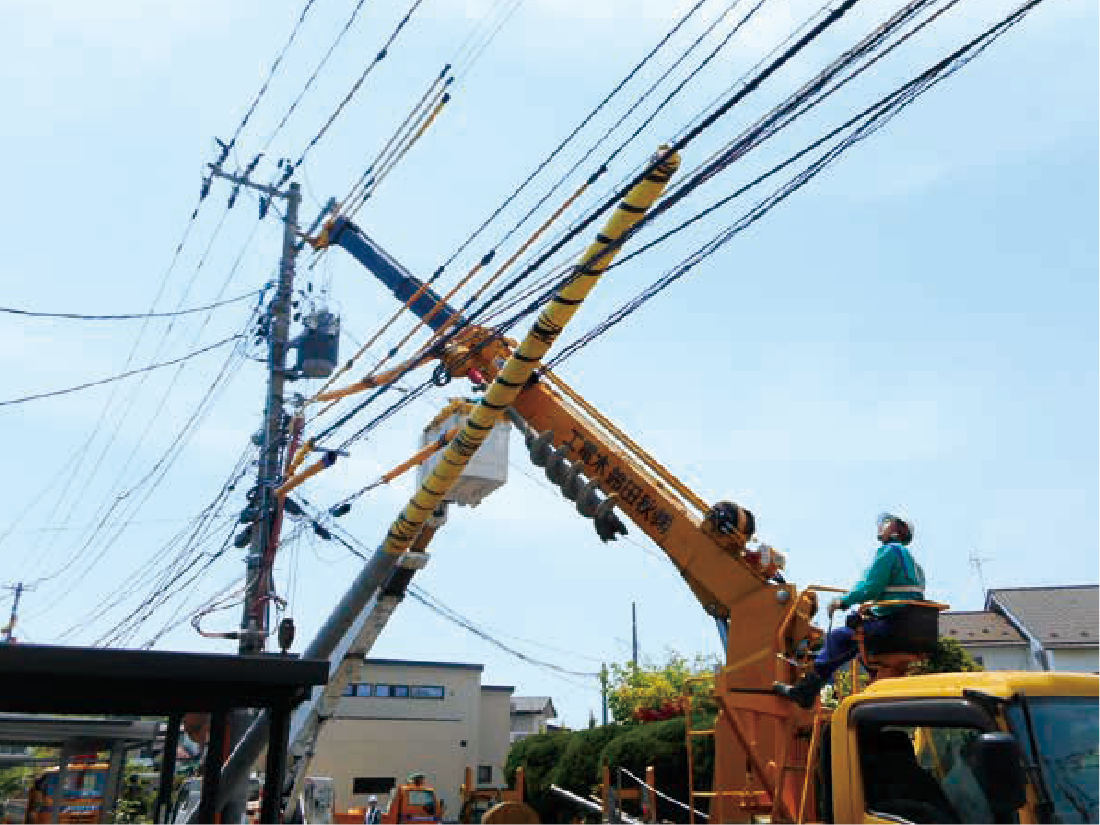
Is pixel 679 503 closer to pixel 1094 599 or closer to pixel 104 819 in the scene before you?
pixel 104 819

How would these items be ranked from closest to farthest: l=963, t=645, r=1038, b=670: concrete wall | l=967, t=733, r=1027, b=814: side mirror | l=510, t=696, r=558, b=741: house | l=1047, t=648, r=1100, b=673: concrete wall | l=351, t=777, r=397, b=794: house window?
l=967, t=733, r=1027, b=814: side mirror < l=351, t=777, r=397, b=794: house window < l=1047, t=648, r=1100, b=673: concrete wall < l=963, t=645, r=1038, b=670: concrete wall < l=510, t=696, r=558, b=741: house

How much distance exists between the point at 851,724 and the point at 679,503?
5139 millimetres

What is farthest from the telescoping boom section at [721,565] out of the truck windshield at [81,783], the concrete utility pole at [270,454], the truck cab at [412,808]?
the truck cab at [412,808]

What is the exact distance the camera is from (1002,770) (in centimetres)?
435

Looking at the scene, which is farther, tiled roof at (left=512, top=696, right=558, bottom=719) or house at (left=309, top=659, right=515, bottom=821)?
tiled roof at (left=512, top=696, right=558, bottom=719)

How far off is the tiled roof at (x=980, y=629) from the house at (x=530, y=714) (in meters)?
20.5

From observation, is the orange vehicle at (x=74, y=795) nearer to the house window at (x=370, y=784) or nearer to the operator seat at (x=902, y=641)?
the operator seat at (x=902, y=641)

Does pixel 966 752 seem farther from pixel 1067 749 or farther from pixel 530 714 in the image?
pixel 530 714

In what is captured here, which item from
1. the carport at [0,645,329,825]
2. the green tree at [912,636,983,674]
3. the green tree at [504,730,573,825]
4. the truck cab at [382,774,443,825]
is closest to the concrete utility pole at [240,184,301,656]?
the truck cab at [382,774,443,825]

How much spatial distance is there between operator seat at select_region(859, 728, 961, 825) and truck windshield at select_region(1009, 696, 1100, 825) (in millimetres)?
628

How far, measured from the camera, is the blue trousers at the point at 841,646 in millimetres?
7176

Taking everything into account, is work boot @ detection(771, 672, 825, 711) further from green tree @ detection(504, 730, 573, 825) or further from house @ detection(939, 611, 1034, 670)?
house @ detection(939, 611, 1034, 670)

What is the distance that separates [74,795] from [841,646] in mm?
14819

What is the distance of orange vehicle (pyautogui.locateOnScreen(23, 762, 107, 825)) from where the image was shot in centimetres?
1506
